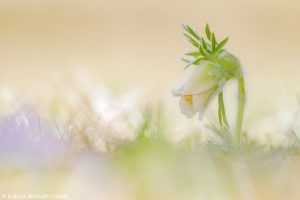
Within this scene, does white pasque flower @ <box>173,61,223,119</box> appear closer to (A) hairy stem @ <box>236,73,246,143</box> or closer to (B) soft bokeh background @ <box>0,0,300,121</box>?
(A) hairy stem @ <box>236,73,246,143</box>

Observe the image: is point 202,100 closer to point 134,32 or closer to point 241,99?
point 241,99

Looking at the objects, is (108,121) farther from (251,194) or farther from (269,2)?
(269,2)

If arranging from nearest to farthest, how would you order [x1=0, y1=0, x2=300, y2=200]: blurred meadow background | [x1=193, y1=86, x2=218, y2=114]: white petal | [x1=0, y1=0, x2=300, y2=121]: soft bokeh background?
[x1=0, y1=0, x2=300, y2=200]: blurred meadow background, [x1=193, y1=86, x2=218, y2=114]: white petal, [x1=0, y1=0, x2=300, y2=121]: soft bokeh background

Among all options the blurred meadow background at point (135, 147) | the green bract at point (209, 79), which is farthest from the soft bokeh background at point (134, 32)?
the green bract at point (209, 79)

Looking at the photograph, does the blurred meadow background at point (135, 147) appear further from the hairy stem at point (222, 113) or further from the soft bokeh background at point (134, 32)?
the soft bokeh background at point (134, 32)

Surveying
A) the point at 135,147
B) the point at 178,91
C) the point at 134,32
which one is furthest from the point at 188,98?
the point at 134,32

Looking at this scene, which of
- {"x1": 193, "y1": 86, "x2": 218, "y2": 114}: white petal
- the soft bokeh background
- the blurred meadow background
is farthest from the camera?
the soft bokeh background

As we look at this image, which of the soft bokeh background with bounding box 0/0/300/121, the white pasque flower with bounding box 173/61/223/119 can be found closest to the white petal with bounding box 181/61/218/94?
the white pasque flower with bounding box 173/61/223/119
